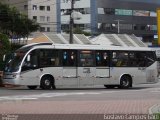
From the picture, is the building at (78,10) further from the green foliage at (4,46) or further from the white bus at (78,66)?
the white bus at (78,66)

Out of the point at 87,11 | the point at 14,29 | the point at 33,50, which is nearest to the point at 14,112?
the point at 33,50

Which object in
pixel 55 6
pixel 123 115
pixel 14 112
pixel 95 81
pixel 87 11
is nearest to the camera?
pixel 123 115

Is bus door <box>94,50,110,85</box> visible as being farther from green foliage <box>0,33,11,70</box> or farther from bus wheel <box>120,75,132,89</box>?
green foliage <box>0,33,11,70</box>

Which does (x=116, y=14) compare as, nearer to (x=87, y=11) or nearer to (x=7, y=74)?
(x=87, y=11)

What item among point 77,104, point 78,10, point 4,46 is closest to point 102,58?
point 4,46

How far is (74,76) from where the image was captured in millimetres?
32250

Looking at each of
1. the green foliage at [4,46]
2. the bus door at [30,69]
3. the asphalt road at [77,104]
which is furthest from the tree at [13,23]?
the asphalt road at [77,104]

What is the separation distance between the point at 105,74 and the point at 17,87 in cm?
568

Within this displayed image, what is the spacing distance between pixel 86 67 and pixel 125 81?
11.1ft

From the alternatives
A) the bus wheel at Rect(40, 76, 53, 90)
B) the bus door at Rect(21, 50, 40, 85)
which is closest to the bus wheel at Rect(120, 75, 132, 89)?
the bus wheel at Rect(40, 76, 53, 90)

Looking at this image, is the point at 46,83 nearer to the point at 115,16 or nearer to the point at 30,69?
the point at 30,69

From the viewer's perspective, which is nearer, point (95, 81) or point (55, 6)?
point (95, 81)

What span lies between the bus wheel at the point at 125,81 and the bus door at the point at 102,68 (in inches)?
53.1

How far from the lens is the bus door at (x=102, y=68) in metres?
33.1
